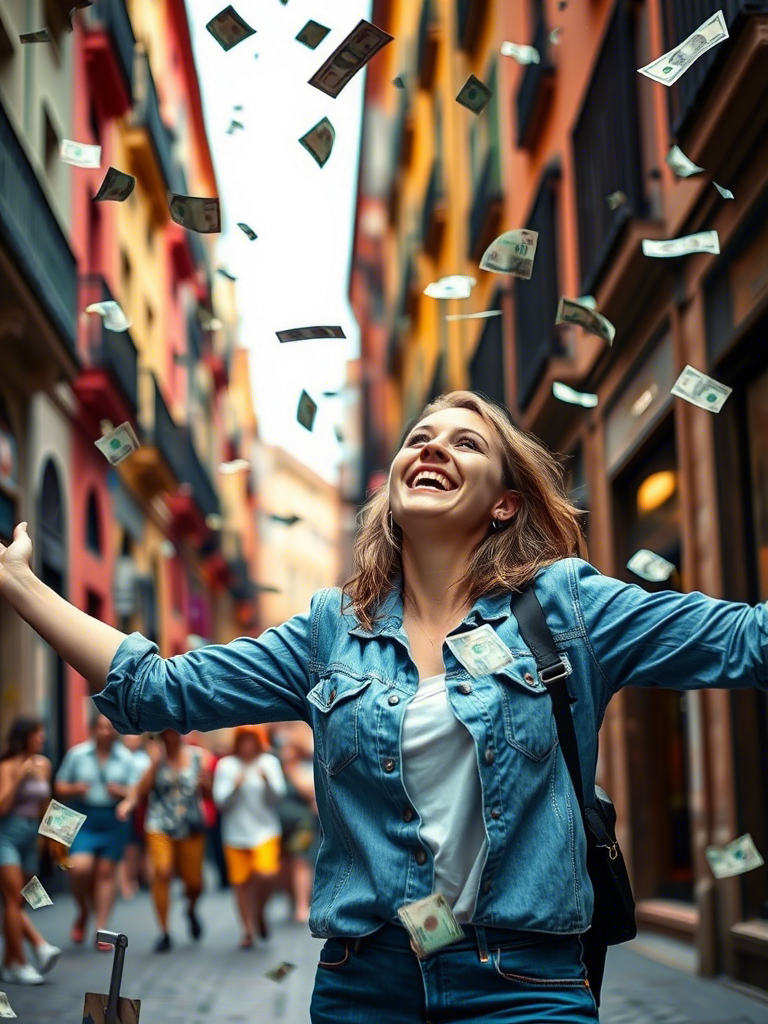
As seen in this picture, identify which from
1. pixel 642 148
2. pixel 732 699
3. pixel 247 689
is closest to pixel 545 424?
pixel 642 148

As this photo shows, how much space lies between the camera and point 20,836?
861cm

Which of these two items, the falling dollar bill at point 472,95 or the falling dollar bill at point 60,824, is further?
the falling dollar bill at point 472,95

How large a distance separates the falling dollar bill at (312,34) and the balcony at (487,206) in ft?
37.2

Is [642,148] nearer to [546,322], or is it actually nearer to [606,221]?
[606,221]

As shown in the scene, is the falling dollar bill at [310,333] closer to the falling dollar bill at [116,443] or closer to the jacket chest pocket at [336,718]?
the falling dollar bill at [116,443]

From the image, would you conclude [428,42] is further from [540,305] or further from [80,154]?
[80,154]

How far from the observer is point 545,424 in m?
13.5

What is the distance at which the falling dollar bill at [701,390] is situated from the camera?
411cm

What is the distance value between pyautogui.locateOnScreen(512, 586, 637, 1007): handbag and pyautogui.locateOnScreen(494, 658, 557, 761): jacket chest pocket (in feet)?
0.05

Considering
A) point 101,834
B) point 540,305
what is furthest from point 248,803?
point 540,305

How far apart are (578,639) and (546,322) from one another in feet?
35.1

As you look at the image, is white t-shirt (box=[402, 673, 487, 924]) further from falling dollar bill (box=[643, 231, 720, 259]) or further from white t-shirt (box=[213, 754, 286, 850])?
white t-shirt (box=[213, 754, 286, 850])

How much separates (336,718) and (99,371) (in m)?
16.0

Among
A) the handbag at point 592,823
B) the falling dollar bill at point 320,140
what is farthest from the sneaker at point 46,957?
the handbag at point 592,823
